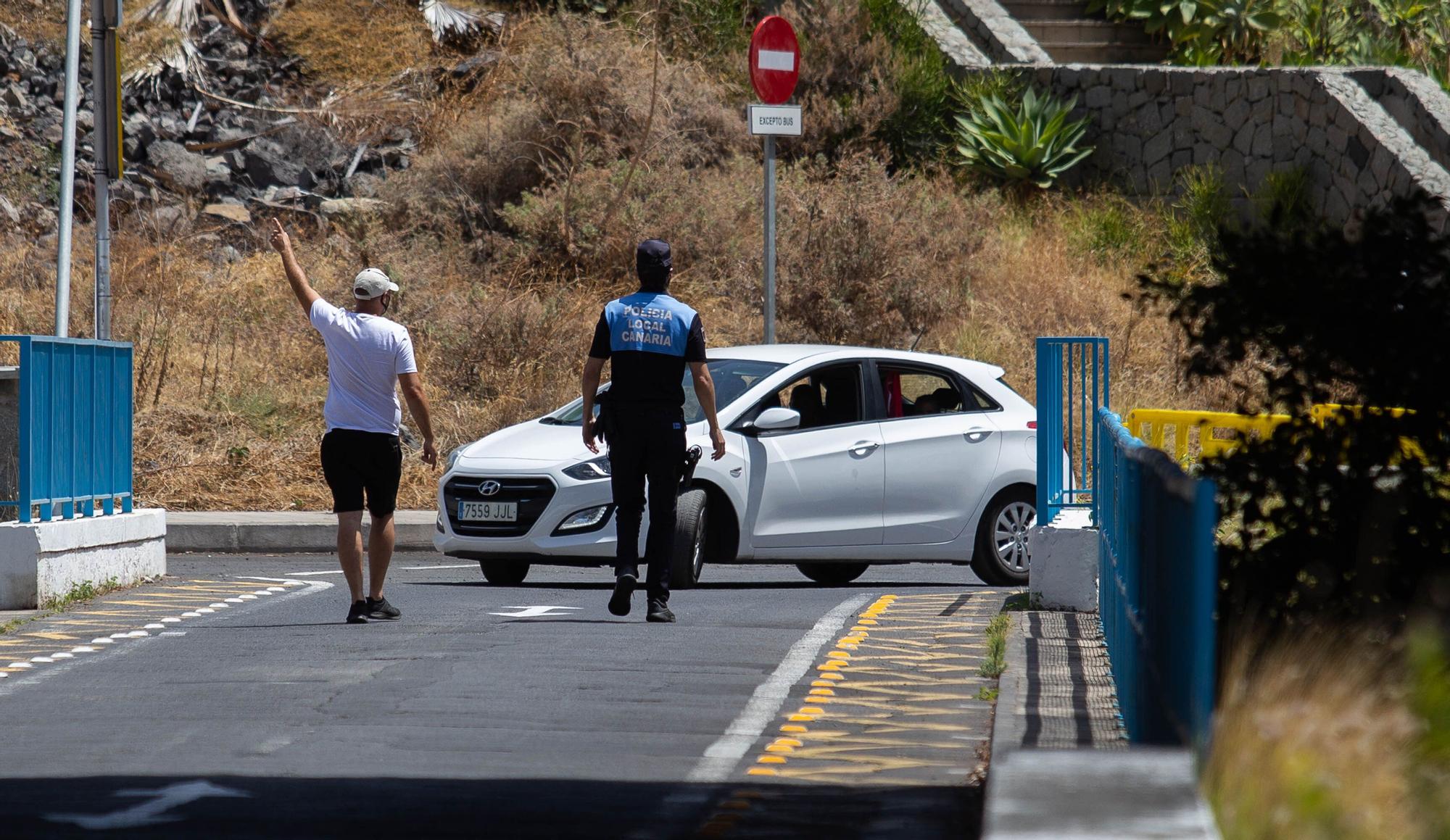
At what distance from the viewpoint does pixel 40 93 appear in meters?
26.0

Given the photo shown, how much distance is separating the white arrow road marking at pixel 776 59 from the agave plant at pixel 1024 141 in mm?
7417

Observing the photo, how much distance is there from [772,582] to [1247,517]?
678 centimetres

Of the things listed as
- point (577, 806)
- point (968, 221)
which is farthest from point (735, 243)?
point (577, 806)

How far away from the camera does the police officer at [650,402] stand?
9.70 m

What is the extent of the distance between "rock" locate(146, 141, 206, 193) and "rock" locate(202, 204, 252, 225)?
0.51 m

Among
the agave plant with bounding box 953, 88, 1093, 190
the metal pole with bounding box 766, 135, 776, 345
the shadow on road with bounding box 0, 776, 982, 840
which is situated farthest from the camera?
the agave plant with bounding box 953, 88, 1093, 190

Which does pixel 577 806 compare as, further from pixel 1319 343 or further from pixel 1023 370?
pixel 1023 370

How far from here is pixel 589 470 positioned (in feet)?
38.1

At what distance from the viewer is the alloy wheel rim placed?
1256cm

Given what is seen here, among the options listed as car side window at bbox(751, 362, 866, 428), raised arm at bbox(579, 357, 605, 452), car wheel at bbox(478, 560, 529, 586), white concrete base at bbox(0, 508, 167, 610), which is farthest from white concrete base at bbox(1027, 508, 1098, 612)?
white concrete base at bbox(0, 508, 167, 610)

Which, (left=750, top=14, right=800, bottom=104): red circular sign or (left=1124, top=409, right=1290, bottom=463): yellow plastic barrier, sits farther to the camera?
(left=750, top=14, right=800, bottom=104): red circular sign

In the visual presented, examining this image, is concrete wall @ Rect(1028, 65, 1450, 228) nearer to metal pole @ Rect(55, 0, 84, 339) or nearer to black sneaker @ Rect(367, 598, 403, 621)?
metal pole @ Rect(55, 0, 84, 339)

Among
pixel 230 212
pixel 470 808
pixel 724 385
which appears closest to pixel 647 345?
pixel 724 385

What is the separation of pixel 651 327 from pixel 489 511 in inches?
93.9
